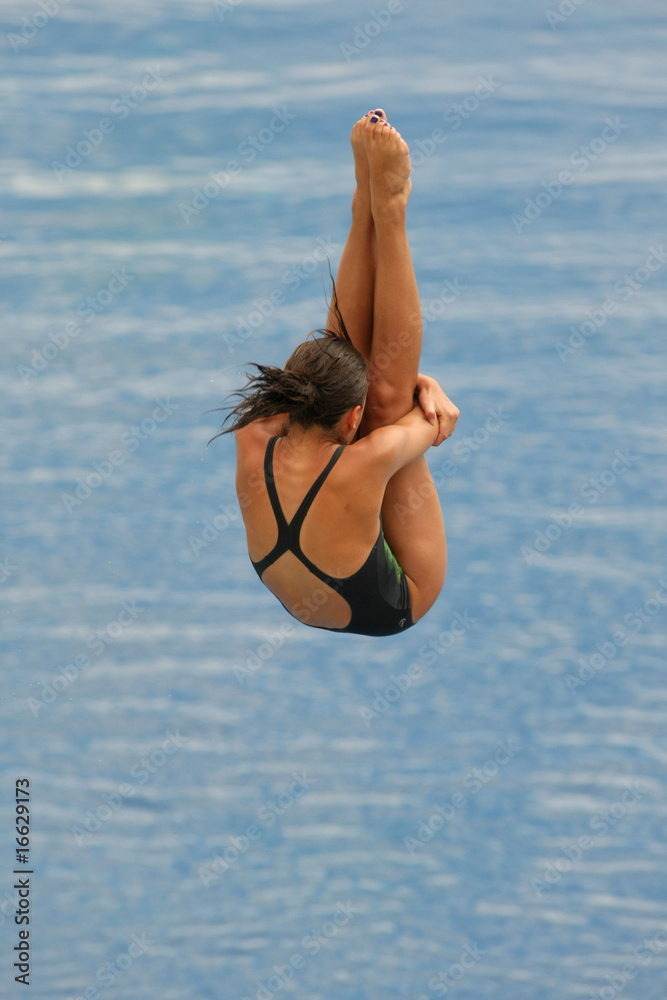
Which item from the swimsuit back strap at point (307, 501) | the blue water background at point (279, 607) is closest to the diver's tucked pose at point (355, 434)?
the swimsuit back strap at point (307, 501)

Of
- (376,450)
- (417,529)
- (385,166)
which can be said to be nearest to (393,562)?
(417,529)

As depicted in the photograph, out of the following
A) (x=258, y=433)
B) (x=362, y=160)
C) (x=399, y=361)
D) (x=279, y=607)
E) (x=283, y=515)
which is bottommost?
(x=279, y=607)

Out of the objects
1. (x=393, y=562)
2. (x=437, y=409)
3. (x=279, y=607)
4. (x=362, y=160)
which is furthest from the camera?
(x=279, y=607)

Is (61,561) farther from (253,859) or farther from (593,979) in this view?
(593,979)

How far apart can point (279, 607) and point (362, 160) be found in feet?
13.0

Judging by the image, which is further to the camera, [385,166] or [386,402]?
[386,402]

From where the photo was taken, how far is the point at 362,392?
11.4ft

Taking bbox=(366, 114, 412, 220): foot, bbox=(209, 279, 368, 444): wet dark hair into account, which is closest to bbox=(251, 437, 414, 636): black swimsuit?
bbox=(209, 279, 368, 444): wet dark hair

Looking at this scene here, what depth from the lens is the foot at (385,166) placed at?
3.40 metres

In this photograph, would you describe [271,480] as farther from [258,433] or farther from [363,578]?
[363,578]

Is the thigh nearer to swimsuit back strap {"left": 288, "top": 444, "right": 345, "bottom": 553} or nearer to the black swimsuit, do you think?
the black swimsuit

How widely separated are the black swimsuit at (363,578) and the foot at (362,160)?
0.75 m

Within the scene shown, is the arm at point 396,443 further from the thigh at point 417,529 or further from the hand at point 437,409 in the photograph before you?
the thigh at point 417,529

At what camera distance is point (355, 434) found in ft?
12.3
